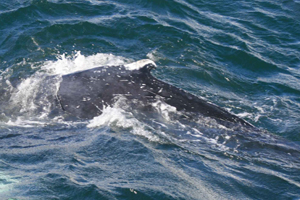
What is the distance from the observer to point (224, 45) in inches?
708

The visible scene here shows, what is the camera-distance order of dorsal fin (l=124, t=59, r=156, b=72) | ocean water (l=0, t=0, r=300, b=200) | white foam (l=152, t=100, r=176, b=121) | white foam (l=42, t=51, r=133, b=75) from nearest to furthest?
ocean water (l=0, t=0, r=300, b=200), white foam (l=152, t=100, r=176, b=121), dorsal fin (l=124, t=59, r=156, b=72), white foam (l=42, t=51, r=133, b=75)

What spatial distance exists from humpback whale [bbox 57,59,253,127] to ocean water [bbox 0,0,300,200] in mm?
289

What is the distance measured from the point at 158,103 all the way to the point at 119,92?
1133 millimetres

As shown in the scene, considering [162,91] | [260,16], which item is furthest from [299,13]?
[162,91]

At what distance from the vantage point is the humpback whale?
1080cm

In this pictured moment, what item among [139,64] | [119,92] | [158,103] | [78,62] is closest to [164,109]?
[158,103]

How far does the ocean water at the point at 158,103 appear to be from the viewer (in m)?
8.10

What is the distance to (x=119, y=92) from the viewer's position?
1096 cm

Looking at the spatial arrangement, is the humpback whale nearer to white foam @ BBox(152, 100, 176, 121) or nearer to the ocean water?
white foam @ BBox(152, 100, 176, 121)

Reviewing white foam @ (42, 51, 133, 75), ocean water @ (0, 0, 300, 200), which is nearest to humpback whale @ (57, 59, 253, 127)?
ocean water @ (0, 0, 300, 200)

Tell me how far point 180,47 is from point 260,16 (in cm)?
637

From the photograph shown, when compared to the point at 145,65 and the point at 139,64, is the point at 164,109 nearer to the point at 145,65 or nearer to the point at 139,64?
the point at 145,65

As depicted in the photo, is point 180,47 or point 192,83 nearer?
point 192,83

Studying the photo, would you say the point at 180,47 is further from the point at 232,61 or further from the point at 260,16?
the point at 260,16
